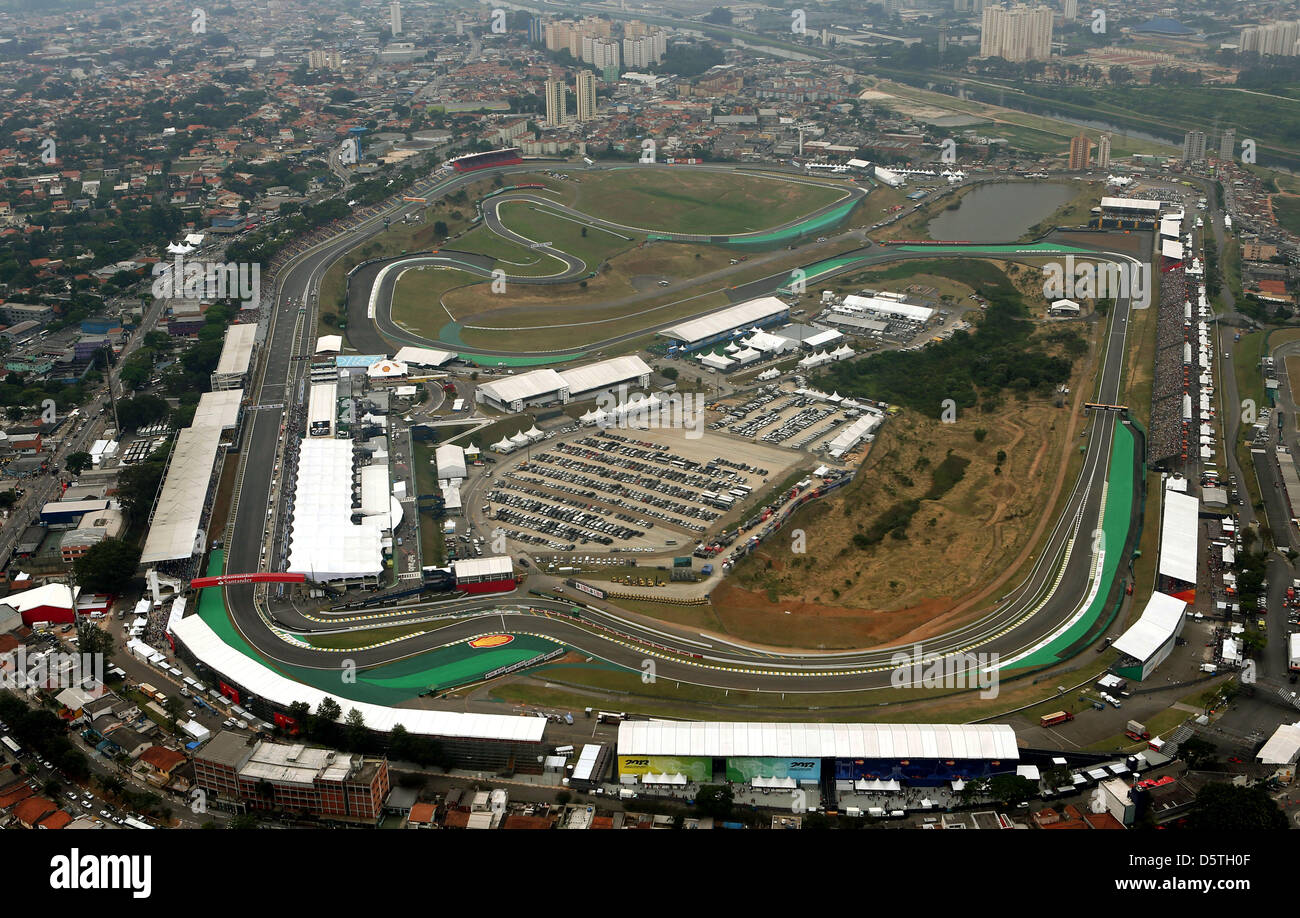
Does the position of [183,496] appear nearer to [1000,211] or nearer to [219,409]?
[219,409]

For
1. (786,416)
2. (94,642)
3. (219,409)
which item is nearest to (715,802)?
(94,642)

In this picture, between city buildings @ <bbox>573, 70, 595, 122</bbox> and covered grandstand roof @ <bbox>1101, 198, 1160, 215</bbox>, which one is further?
city buildings @ <bbox>573, 70, 595, 122</bbox>

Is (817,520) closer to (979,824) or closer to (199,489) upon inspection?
(979,824)

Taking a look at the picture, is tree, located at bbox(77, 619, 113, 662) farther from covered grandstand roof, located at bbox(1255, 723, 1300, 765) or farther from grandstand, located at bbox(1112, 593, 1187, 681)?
covered grandstand roof, located at bbox(1255, 723, 1300, 765)

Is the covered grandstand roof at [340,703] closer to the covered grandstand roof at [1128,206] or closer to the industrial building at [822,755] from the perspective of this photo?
the industrial building at [822,755]

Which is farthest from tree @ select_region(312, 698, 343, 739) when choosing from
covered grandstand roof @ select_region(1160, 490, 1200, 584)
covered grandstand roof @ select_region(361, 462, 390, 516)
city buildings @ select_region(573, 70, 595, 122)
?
city buildings @ select_region(573, 70, 595, 122)

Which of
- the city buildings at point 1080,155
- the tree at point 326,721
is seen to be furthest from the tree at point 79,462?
the city buildings at point 1080,155

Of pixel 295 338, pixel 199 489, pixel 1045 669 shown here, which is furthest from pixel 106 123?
pixel 1045 669
